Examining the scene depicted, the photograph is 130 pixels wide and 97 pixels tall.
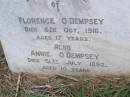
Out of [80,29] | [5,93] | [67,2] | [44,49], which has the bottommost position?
[5,93]

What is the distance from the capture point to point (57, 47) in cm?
180

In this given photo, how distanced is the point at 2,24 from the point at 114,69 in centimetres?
70

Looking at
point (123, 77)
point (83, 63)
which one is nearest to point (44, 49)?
point (83, 63)

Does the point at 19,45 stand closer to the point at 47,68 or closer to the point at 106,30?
the point at 47,68

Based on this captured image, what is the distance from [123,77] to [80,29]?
44 cm

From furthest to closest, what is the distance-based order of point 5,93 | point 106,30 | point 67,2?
point 5,93 → point 106,30 → point 67,2

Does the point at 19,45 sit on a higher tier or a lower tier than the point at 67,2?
lower

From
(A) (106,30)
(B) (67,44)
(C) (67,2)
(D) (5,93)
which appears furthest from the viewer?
(D) (5,93)

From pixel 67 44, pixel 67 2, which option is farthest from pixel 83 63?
pixel 67 2

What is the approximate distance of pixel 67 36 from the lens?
173 centimetres

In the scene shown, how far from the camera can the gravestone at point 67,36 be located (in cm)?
159

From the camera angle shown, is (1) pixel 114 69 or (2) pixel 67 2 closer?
(2) pixel 67 2

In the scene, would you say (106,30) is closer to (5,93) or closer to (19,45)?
(19,45)

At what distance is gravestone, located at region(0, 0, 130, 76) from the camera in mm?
1593
